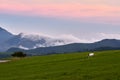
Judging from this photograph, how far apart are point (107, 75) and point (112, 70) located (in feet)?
13.8

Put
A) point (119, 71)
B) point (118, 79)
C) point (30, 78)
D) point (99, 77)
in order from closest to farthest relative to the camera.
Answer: point (118, 79) < point (99, 77) < point (119, 71) < point (30, 78)

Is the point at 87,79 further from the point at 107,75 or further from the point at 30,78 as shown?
the point at 30,78

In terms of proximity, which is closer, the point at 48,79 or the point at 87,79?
the point at 87,79

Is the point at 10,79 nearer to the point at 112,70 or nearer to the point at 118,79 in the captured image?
the point at 112,70

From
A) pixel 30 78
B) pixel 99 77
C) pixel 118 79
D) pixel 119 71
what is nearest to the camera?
pixel 118 79

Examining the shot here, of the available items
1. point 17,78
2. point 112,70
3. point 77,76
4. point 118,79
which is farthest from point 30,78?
point 118,79

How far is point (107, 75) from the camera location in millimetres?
46812

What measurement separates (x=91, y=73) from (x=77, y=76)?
2260 mm

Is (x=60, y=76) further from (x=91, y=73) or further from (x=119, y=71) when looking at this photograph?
(x=119, y=71)

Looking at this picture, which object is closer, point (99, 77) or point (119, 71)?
point (99, 77)

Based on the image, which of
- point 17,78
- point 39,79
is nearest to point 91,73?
point 39,79

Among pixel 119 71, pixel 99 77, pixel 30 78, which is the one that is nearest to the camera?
pixel 99 77

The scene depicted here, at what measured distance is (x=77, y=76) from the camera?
160 feet

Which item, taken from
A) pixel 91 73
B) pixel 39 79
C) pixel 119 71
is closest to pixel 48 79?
pixel 39 79
